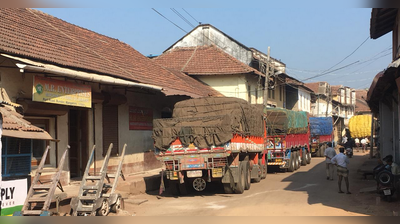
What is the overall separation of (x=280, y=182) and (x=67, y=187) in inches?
323

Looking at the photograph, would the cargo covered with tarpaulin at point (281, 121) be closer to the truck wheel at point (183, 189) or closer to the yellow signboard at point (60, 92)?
the truck wheel at point (183, 189)

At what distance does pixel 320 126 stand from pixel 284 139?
12499 millimetres

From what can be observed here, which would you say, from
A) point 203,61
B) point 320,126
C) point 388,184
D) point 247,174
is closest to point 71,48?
point 247,174

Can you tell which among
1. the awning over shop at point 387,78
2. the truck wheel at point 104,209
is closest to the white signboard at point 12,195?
the truck wheel at point 104,209

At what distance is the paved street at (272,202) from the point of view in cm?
1053

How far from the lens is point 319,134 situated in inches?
1216

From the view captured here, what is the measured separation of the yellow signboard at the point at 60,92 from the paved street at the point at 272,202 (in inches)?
136

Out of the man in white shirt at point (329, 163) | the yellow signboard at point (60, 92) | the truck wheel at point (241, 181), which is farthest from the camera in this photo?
the man in white shirt at point (329, 163)

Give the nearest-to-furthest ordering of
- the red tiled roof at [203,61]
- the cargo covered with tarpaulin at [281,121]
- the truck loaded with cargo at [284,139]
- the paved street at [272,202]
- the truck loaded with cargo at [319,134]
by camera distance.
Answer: the paved street at [272,202]
the truck loaded with cargo at [284,139]
the cargo covered with tarpaulin at [281,121]
the red tiled roof at [203,61]
the truck loaded with cargo at [319,134]

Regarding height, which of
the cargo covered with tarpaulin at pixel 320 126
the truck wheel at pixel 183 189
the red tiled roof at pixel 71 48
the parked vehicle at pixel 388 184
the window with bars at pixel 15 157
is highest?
the red tiled roof at pixel 71 48

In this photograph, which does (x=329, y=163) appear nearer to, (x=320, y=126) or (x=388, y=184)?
(x=388, y=184)

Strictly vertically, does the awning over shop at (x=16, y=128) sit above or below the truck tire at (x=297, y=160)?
above

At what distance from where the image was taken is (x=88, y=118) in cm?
1570

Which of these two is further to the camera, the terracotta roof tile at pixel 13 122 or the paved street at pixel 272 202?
the paved street at pixel 272 202
